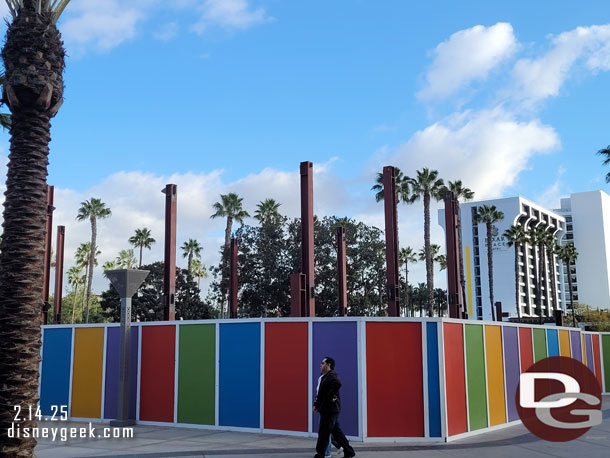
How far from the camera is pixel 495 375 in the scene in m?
15.0

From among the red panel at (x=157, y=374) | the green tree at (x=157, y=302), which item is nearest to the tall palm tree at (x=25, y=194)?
the red panel at (x=157, y=374)

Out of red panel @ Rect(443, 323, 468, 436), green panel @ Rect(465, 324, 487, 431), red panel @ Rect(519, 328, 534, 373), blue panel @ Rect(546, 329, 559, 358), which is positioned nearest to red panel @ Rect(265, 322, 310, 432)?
red panel @ Rect(443, 323, 468, 436)

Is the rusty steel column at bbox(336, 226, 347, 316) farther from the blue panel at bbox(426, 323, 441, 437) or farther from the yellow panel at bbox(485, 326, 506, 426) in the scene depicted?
the blue panel at bbox(426, 323, 441, 437)

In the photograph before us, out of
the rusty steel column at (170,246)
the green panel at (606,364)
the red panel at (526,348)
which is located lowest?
the green panel at (606,364)

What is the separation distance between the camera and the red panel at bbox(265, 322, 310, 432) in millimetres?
13227

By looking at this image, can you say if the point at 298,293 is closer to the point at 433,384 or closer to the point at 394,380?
the point at 394,380

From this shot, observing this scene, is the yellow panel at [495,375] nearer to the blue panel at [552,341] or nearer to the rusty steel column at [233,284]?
the blue panel at [552,341]

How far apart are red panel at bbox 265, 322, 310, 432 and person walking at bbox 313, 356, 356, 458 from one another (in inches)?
110

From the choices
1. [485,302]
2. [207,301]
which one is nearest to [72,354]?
[207,301]

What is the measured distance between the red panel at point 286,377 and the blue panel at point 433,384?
254cm

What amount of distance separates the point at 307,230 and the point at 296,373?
4.90 m

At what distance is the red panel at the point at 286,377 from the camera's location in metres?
13.2

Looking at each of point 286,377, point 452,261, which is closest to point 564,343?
point 452,261

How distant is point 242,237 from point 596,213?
114 meters
